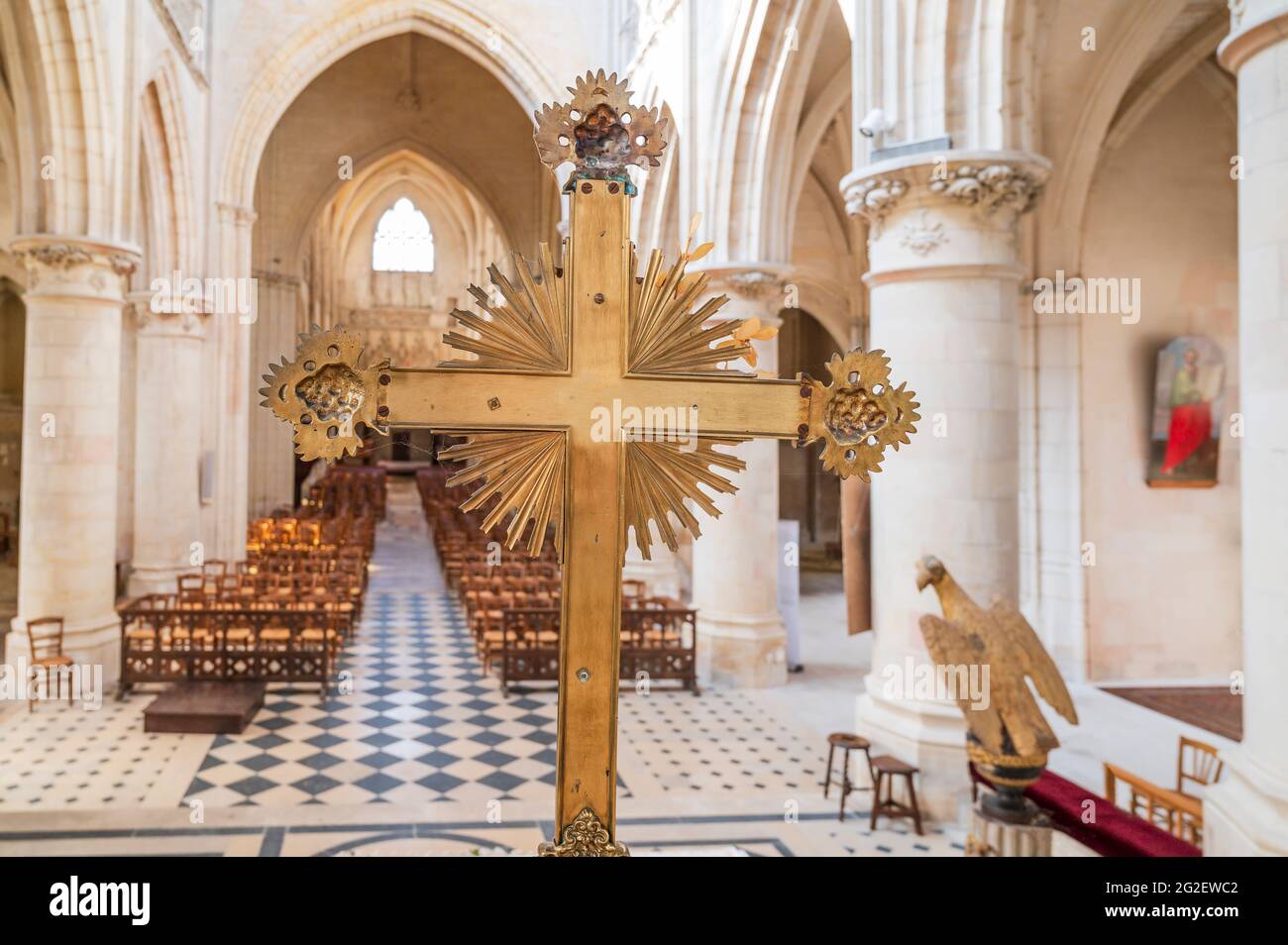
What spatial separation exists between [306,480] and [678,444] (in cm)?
3214

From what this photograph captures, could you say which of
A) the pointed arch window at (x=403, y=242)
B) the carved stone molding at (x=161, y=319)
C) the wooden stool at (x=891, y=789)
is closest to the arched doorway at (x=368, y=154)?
the carved stone molding at (x=161, y=319)

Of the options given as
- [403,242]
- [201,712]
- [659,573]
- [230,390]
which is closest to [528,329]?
[201,712]

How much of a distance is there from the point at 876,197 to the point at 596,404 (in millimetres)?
4960

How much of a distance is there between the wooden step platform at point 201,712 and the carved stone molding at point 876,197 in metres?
6.64

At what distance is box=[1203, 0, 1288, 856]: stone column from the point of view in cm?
373

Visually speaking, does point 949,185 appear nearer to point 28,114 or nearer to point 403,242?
point 28,114

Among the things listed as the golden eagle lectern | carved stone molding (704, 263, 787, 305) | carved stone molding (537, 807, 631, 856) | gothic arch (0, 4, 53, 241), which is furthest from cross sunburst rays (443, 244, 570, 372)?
gothic arch (0, 4, 53, 241)

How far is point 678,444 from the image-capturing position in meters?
1.93

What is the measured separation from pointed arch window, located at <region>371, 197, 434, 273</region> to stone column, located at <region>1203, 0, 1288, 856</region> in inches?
1530

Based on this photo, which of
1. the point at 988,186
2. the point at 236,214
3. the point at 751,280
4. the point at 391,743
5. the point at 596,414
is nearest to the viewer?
the point at 596,414

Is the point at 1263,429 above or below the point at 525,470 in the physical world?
above

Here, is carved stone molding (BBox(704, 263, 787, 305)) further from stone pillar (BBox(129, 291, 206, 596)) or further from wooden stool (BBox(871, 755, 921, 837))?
stone pillar (BBox(129, 291, 206, 596))

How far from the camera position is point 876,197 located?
630 centimetres
